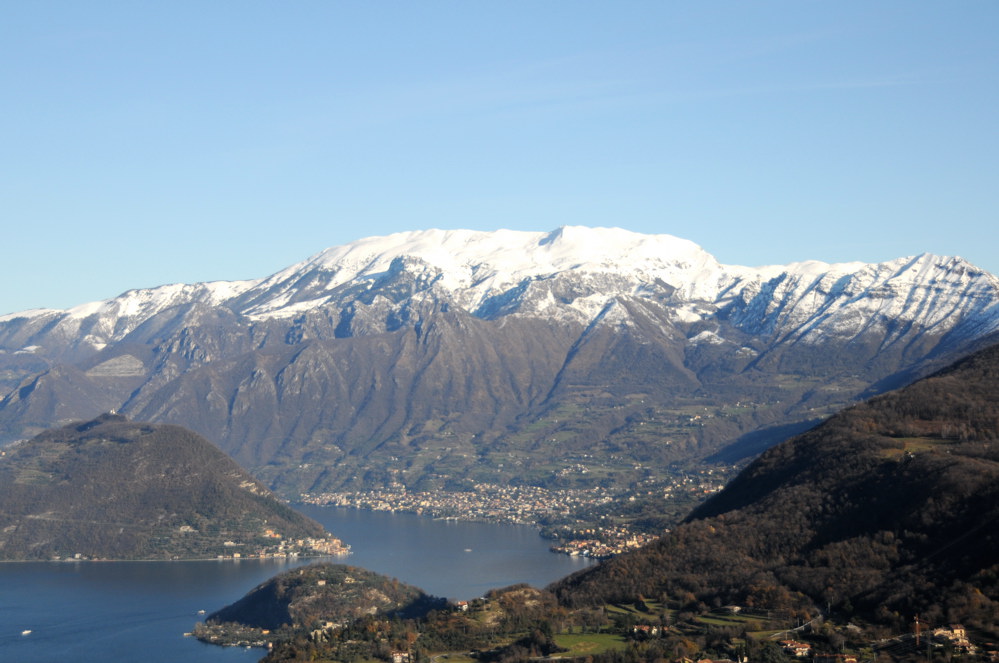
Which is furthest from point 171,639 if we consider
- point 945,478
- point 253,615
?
point 945,478

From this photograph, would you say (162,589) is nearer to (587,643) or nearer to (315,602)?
(315,602)

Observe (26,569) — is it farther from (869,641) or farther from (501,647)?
(869,641)

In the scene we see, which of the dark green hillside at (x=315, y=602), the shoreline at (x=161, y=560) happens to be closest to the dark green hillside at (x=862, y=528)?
the dark green hillside at (x=315, y=602)

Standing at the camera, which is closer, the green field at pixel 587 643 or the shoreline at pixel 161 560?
the green field at pixel 587 643

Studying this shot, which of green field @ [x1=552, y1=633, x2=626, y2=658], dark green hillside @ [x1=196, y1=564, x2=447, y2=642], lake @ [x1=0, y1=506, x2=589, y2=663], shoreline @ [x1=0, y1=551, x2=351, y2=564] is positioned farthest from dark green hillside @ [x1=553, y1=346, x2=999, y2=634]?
shoreline @ [x1=0, y1=551, x2=351, y2=564]

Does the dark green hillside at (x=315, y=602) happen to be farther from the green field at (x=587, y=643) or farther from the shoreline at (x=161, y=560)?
the shoreline at (x=161, y=560)
